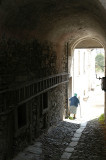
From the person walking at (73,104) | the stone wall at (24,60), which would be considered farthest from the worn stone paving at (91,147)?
the person walking at (73,104)

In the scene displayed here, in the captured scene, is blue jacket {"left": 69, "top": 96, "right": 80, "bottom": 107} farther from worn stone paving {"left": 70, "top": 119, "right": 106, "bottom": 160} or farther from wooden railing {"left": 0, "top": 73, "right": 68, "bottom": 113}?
wooden railing {"left": 0, "top": 73, "right": 68, "bottom": 113}

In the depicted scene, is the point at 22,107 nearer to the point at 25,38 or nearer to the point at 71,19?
the point at 25,38

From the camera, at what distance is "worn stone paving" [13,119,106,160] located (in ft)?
21.2

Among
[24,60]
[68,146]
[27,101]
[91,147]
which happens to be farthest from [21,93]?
[91,147]

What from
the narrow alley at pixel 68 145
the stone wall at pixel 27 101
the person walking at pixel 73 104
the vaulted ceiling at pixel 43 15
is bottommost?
the narrow alley at pixel 68 145

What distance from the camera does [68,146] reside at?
7.61m

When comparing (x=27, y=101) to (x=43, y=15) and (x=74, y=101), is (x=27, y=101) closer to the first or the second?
(x=43, y=15)

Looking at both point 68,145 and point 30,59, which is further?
point 68,145

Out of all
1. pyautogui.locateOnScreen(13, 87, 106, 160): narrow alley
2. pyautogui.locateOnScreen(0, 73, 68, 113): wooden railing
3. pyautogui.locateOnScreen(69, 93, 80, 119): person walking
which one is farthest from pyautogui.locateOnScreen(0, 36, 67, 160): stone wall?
pyautogui.locateOnScreen(69, 93, 80, 119): person walking

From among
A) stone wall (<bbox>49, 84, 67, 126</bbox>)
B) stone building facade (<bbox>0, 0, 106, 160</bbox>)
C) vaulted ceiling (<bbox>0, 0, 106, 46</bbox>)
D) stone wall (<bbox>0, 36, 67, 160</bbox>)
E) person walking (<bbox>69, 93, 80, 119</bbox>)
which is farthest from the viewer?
person walking (<bbox>69, 93, 80, 119</bbox>)

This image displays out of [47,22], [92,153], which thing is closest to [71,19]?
[47,22]

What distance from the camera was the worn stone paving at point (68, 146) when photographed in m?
6.46

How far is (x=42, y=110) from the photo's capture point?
27.6 feet

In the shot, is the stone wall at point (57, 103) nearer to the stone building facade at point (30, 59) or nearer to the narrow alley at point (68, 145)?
the stone building facade at point (30, 59)
